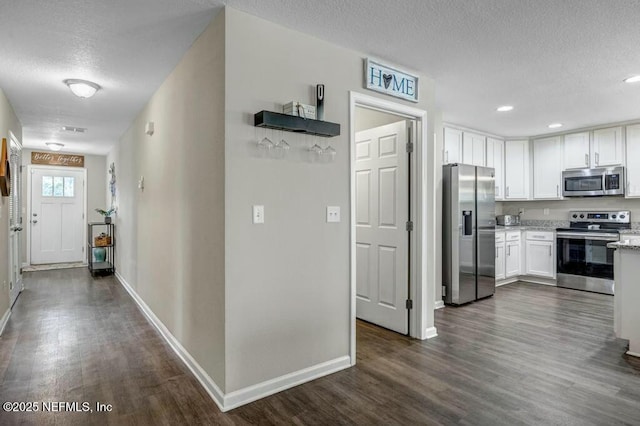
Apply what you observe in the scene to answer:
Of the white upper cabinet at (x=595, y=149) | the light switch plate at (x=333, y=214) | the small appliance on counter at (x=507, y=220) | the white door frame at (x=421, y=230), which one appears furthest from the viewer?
the small appliance on counter at (x=507, y=220)

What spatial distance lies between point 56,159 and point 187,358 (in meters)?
6.79

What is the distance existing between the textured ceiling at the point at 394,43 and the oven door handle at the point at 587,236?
5.90 feet

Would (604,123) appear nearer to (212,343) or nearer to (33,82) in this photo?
(212,343)

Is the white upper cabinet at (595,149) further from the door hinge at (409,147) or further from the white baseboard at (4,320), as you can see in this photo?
the white baseboard at (4,320)

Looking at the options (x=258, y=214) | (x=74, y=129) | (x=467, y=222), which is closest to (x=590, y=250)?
(x=467, y=222)

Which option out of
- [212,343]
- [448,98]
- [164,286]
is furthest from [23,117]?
[448,98]

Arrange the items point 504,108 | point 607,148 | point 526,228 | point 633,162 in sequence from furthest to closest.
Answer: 1. point 526,228
2. point 607,148
3. point 633,162
4. point 504,108

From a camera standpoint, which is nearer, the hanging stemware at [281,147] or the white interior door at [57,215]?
the hanging stemware at [281,147]

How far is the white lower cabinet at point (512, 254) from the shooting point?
5.69m

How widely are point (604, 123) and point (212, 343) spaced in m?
5.97

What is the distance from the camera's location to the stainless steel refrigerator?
451 centimetres

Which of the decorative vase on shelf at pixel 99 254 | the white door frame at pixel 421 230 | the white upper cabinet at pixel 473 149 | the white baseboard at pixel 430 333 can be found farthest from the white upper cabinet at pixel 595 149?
the decorative vase on shelf at pixel 99 254

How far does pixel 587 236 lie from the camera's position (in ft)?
17.3

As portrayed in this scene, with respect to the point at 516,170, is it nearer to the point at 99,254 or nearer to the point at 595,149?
the point at 595,149
